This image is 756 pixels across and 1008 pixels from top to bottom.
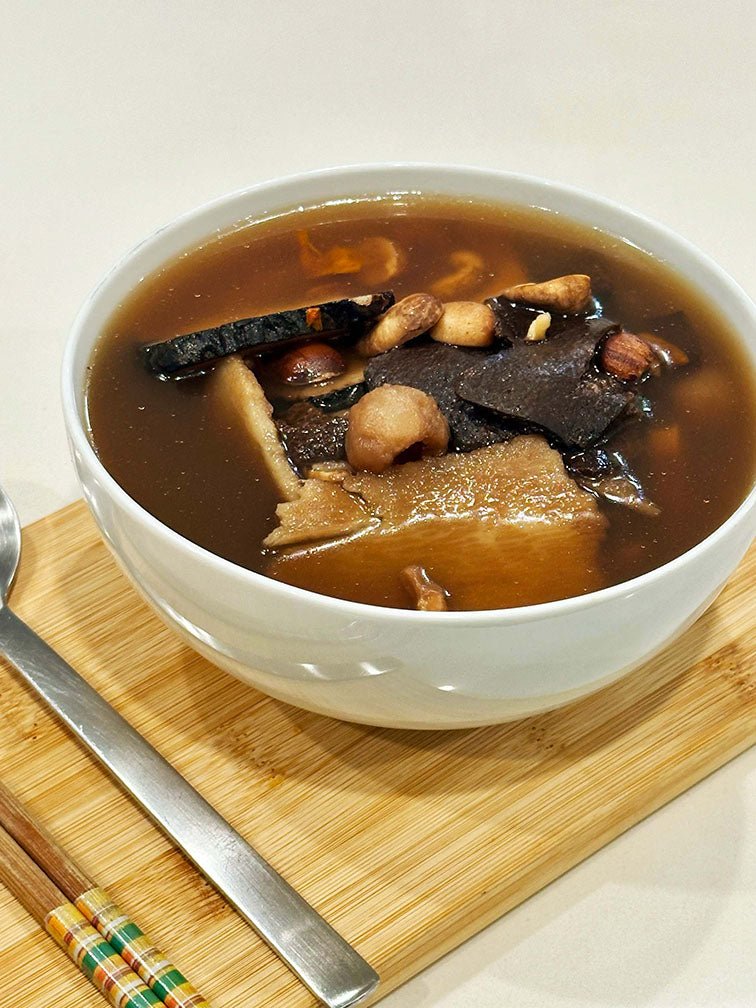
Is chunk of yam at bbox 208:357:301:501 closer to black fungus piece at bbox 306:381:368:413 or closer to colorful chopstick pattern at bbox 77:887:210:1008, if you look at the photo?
black fungus piece at bbox 306:381:368:413

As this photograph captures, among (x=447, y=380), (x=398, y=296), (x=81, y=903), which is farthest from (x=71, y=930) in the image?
(x=398, y=296)

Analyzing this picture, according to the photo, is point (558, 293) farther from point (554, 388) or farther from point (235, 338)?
point (235, 338)

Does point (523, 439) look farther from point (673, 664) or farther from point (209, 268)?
point (209, 268)

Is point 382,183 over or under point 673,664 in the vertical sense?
over

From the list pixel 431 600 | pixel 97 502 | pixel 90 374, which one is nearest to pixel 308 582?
pixel 431 600

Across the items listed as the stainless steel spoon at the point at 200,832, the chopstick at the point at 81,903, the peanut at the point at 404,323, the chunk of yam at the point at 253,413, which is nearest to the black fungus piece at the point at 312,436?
the chunk of yam at the point at 253,413

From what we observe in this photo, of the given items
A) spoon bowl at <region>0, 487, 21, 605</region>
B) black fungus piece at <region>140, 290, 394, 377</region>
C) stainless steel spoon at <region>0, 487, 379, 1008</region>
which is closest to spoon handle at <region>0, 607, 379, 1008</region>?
stainless steel spoon at <region>0, 487, 379, 1008</region>
